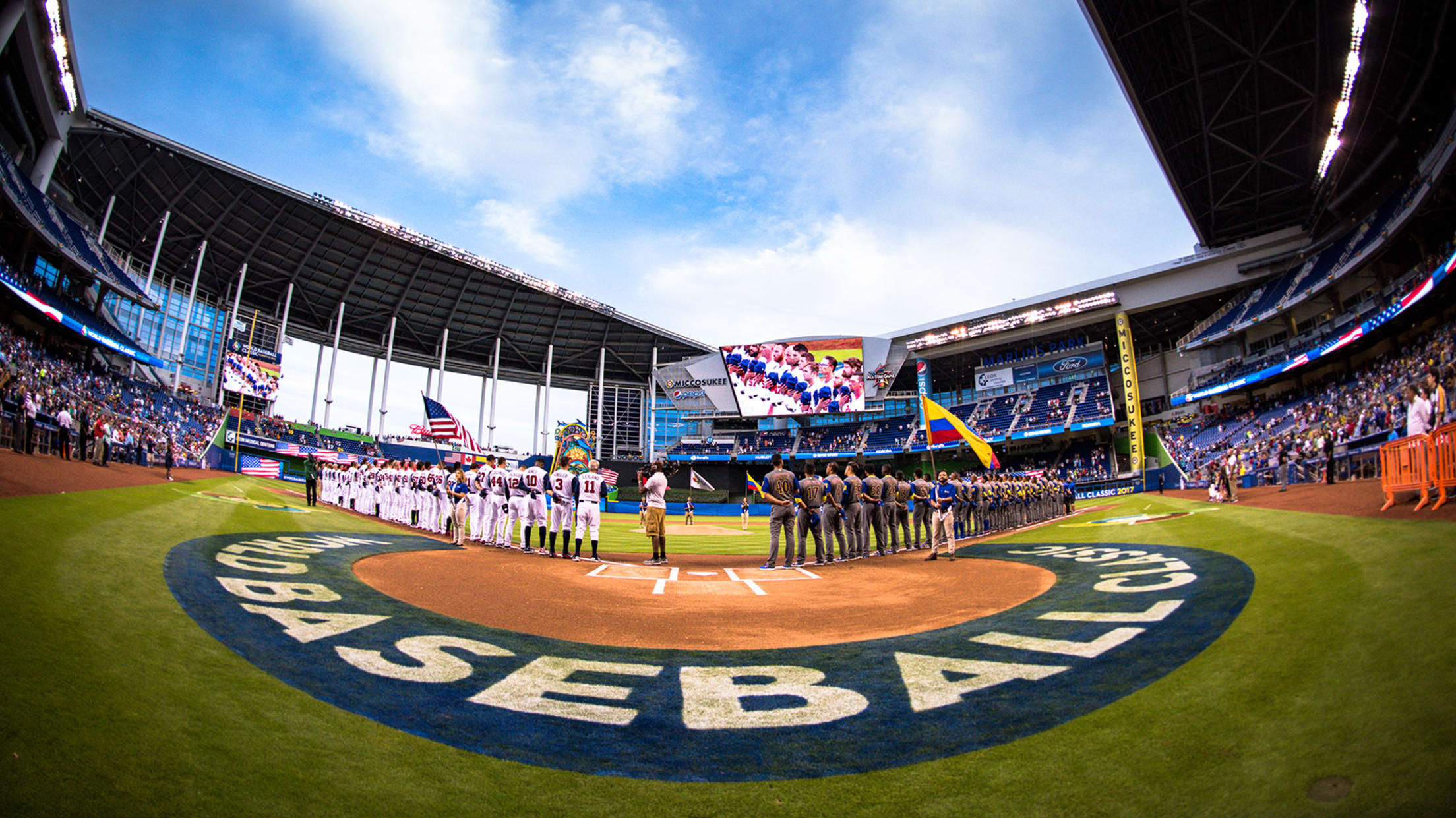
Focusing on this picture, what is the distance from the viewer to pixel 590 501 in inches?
518

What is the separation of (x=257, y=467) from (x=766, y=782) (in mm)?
53835

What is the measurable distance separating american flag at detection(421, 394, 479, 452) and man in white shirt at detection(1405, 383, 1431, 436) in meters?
30.6

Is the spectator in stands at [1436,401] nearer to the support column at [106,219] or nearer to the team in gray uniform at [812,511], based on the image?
the team in gray uniform at [812,511]

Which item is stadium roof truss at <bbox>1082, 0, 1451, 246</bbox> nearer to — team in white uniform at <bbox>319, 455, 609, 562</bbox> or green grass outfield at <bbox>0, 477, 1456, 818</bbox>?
team in white uniform at <bbox>319, 455, 609, 562</bbox>

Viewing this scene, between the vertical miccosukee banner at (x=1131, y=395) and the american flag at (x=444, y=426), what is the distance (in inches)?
1678

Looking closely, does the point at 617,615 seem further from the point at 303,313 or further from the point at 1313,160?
the point at 303,313

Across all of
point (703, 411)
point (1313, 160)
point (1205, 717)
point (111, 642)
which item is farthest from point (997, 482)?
point (703, 411)

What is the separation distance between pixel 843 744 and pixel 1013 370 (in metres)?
58.7

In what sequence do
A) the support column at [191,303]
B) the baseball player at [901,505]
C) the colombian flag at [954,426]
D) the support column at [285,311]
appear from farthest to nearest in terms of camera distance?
the support column at [285,311] → the support column at [191,303] → the colombian flag at [954,426] → the baseball player at [901,505]

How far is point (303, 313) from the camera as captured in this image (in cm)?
5819

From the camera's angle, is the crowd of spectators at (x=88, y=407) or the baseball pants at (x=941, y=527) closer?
the baseball pants at (x=941, y=527)

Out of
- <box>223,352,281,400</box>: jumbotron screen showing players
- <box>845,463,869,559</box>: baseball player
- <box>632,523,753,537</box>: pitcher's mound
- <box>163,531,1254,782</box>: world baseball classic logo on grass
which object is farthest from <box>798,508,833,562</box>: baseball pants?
<box>223,352,281,400</box>: jumbotron screen showing players

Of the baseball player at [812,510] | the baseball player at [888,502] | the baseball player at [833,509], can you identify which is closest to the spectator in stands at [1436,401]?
the baseball player at [888,502]

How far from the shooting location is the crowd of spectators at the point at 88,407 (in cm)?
1991
